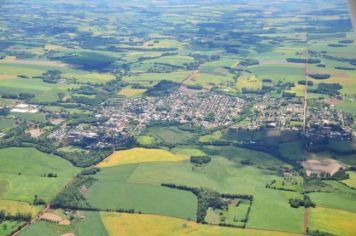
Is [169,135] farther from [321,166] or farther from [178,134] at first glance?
[321,166]

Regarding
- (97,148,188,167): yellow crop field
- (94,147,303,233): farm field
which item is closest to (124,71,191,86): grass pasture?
(97,148,188,167): yellow crop field

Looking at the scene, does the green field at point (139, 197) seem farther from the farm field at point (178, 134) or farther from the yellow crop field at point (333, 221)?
the yellow crop field at point (333, 221)

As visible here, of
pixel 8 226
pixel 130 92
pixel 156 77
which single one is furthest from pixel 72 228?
pixel 156 77

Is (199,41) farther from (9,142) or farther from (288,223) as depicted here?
(288,223)

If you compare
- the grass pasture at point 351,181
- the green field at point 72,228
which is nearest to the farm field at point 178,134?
the green field at point 72,228

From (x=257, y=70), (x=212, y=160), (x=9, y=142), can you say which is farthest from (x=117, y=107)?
(x=257, y=70)

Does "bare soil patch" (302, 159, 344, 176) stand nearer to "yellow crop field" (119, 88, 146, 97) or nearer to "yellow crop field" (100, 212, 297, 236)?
"yellow crop field" (100, 212, 297, 236)
